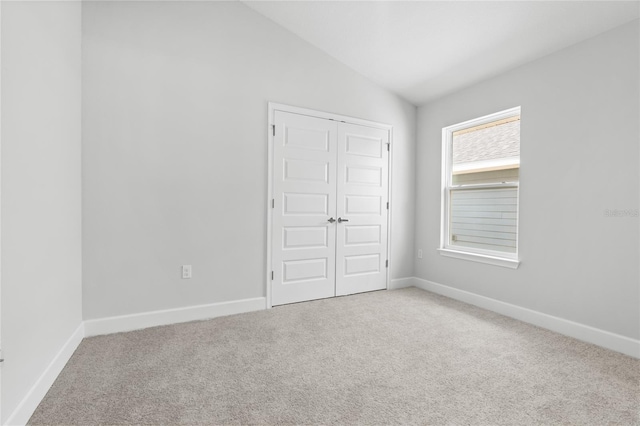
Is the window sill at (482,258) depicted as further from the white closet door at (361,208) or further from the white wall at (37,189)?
the white wall at (37,189)

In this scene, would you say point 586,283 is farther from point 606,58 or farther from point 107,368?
point 107,368

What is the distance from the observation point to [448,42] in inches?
119

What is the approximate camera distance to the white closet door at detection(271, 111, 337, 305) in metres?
3.40

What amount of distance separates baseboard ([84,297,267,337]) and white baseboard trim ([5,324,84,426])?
23 centimetres

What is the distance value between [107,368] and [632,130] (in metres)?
4.06

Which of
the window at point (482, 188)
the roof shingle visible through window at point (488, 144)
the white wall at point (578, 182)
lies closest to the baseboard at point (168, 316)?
the window at point (482, 188)

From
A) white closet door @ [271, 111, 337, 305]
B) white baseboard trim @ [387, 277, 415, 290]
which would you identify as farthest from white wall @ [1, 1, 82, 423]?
white baseboard trim @ [387, 277, 415, 290]

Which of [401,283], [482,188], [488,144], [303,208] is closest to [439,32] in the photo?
[488,144]

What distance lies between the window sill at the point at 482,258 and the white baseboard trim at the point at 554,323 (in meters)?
0.39

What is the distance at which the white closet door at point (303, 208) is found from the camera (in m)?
3.40

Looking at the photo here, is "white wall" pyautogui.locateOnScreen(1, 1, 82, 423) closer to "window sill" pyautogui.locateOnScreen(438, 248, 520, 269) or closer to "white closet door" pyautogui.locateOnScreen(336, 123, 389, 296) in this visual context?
"white closet door" pyautogui.locateOnScreen(336, 123, 389, 296)

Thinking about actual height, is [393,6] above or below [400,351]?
above

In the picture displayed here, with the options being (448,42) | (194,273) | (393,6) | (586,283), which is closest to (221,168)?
(194,273)

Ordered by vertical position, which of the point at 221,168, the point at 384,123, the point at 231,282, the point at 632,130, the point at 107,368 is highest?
the point at 384,123
